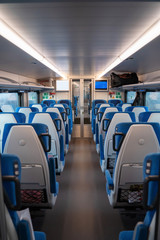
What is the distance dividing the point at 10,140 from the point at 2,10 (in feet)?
5.05

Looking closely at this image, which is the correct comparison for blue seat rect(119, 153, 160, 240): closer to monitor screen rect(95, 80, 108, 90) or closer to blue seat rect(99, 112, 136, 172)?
blue seat rect(99, 112, 136, 172)

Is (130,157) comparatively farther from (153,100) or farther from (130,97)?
(130,97)

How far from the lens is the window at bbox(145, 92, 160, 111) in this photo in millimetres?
6880

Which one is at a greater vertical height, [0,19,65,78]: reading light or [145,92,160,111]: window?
[0,19,65,78]: reading light

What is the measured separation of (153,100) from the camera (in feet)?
23.4

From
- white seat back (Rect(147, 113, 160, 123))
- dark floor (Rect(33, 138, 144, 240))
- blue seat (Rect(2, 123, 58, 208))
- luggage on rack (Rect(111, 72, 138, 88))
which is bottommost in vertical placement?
dark floor (Rect(33, 138, 144, 240))

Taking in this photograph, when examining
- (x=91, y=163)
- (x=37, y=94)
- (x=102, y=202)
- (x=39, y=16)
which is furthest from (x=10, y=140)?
(x=37, y=94)

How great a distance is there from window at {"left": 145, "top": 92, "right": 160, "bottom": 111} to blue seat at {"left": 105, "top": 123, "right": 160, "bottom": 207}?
497 centimetres

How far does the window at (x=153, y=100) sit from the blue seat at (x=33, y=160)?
5422 mm

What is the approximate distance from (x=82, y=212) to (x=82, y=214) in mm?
53

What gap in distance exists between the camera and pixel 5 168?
1233 millimetres

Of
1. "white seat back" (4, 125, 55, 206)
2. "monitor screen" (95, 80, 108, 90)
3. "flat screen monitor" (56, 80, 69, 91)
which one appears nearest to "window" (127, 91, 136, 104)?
"monitor screen" (95, 80, 108, 90)

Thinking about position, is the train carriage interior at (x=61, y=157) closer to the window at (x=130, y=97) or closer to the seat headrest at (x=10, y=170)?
the seat headrest at (x=10, y=170)

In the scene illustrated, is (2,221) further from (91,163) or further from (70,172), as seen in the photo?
(91,163)
